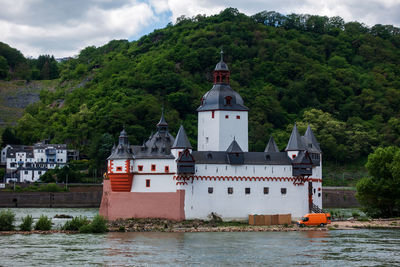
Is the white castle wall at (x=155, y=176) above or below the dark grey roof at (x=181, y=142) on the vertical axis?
below

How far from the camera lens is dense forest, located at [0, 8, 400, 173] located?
138625mm

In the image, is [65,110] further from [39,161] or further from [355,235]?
[355,235]

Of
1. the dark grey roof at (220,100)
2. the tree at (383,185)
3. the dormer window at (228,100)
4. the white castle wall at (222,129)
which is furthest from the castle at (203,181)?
the tree at (383,185)

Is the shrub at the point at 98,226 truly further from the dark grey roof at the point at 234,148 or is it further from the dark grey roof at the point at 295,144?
the dark grey roof at the point at 295,144

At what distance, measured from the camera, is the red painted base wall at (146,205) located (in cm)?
6738

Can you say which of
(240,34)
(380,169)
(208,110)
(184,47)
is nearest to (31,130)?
(184,47)

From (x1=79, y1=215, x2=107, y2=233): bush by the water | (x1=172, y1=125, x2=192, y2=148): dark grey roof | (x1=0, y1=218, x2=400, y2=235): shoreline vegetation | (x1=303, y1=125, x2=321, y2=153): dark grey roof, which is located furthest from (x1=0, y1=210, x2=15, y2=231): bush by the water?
(x1=303, y1=125, x2=321, y2=153): dark grey roof

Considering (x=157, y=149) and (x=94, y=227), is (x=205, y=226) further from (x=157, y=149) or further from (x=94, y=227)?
(x=94, y=227)

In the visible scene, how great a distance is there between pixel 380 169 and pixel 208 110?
61.4ft

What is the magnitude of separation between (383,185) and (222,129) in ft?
56.5

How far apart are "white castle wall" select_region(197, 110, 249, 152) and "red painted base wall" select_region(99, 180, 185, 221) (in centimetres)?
833

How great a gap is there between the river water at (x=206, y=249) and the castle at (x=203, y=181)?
23.8ft

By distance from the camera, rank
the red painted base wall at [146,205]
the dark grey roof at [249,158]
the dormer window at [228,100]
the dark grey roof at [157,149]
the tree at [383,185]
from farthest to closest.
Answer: the dormer window at [228,100] → the tree at [383,185] → the dark grey roof at [157,149] → the dark grey roof at [249,158] → the red painted base wall at [146,205]

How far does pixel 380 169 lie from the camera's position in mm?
72125
